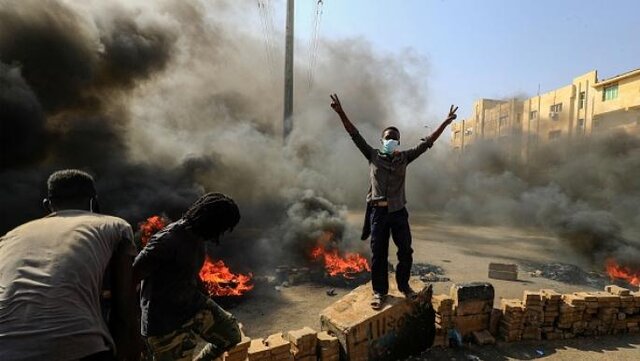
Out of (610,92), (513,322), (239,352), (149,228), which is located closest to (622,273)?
(513,322)

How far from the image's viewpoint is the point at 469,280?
9.06 m

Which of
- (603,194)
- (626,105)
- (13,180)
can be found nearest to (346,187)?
(603,194)

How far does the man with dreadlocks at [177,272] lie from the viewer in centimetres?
233

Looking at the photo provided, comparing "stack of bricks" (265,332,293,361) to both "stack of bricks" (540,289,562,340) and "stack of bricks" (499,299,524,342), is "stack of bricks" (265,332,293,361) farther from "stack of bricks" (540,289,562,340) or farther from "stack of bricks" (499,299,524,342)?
"stack of bricks" (540,289,562,340)

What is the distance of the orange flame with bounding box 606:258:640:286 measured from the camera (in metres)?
9.38

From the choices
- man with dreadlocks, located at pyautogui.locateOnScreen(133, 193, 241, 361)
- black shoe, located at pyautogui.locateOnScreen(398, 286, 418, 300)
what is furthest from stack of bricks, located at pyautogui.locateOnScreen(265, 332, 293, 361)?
black shoe, located at pyautogui.locateOnScreen(398, 286, 418, 300)

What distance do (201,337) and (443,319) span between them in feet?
10.5

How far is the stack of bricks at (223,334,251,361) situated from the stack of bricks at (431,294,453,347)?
2470 mm

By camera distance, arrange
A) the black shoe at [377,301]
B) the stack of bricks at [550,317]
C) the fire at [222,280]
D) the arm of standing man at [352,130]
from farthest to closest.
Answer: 1. the fire at [222,280]
2. the stack of bricks at [550,317]
3. the black shoe at [377,301]
4. the arm of standing man at [352,130]

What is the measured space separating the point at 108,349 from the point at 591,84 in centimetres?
3382

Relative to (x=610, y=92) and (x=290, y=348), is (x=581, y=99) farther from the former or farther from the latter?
(x=290, y=348)

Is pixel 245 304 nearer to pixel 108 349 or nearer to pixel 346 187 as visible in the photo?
pixel 108 349

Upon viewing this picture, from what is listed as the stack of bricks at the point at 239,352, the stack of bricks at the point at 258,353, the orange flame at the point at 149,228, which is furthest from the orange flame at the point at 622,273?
the orange flame at the point at 149,228

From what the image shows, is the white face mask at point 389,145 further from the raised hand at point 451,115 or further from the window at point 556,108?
the window at point 556,108
